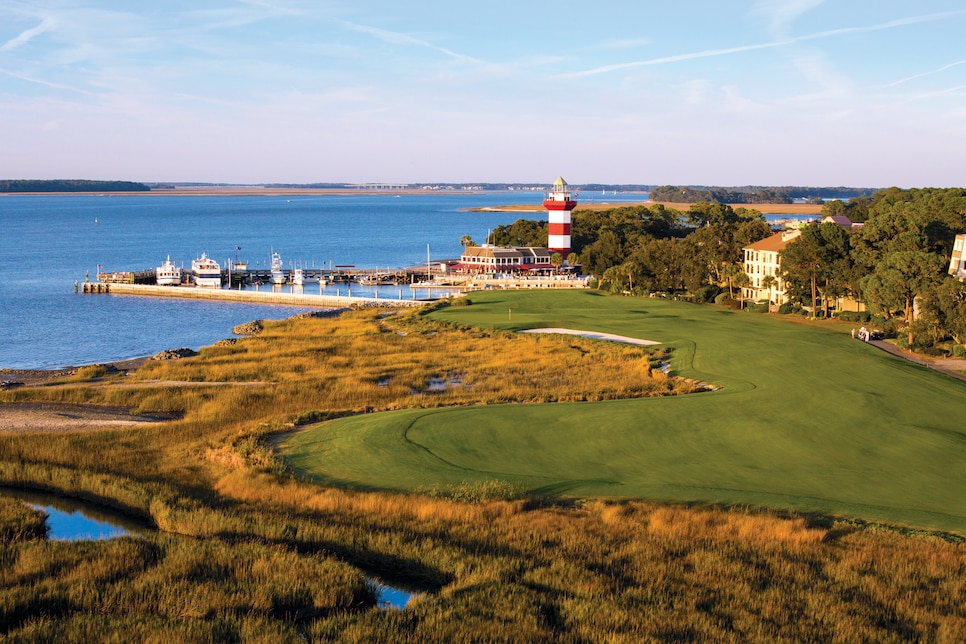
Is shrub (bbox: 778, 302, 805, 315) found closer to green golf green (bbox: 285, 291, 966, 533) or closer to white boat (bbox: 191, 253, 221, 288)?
green golf green (bbox: 285, 291, 966, 533)

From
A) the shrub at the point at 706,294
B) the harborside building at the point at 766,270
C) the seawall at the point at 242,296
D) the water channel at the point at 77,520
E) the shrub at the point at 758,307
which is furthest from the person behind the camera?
the seawall at the point at 242,296

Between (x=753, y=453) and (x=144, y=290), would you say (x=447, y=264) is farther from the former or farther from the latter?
(x=753, y=453)

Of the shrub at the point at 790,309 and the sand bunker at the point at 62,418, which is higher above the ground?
the shrub at the point at 790,309

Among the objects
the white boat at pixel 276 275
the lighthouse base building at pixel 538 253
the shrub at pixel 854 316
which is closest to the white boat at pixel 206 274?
the white boat at pixel 276 275

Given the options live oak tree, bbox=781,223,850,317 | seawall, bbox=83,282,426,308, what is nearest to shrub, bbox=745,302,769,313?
live oak tree, bbox=781,223,850,317

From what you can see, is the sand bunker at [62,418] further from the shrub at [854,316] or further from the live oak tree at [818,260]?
the shrub at [854,316]

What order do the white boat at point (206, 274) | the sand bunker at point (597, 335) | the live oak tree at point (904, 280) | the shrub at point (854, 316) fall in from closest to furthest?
1. the live oak tree at point (904, 280)
2. the sand bunker at point (597, 335)
3. the shrub at point (854, 316)
4. the white boat at point (206, 274)
